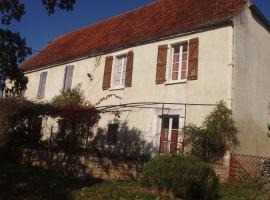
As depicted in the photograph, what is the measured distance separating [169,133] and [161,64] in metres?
3.09

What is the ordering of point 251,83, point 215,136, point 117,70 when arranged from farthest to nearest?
point 117,70
point 251,83
point 215,136

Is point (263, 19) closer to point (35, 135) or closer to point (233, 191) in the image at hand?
point (233, 191)

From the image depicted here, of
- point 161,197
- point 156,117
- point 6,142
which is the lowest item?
point 161,197

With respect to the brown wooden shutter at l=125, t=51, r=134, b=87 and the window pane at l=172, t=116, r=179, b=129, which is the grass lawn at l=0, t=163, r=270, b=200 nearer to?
the window pane at l=172, t=116, r=179, b=129

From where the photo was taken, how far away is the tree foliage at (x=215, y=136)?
13.7m

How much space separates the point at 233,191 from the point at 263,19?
8910mm

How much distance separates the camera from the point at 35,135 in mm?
17875

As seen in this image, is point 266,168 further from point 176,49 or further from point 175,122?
point 176,49

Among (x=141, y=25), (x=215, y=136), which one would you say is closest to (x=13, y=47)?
(x=215, y=136)

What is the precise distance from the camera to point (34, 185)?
952 centimetres

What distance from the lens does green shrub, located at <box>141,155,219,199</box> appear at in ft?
30.2

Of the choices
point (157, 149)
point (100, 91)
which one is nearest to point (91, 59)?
point (100, 91)

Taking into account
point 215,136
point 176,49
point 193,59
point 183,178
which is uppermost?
point 176,49

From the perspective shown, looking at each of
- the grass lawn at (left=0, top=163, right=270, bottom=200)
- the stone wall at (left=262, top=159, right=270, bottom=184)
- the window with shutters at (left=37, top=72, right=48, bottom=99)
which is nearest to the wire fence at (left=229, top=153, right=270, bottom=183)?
the stone wall at (left=262, top=159, right=270, bottom=184)
